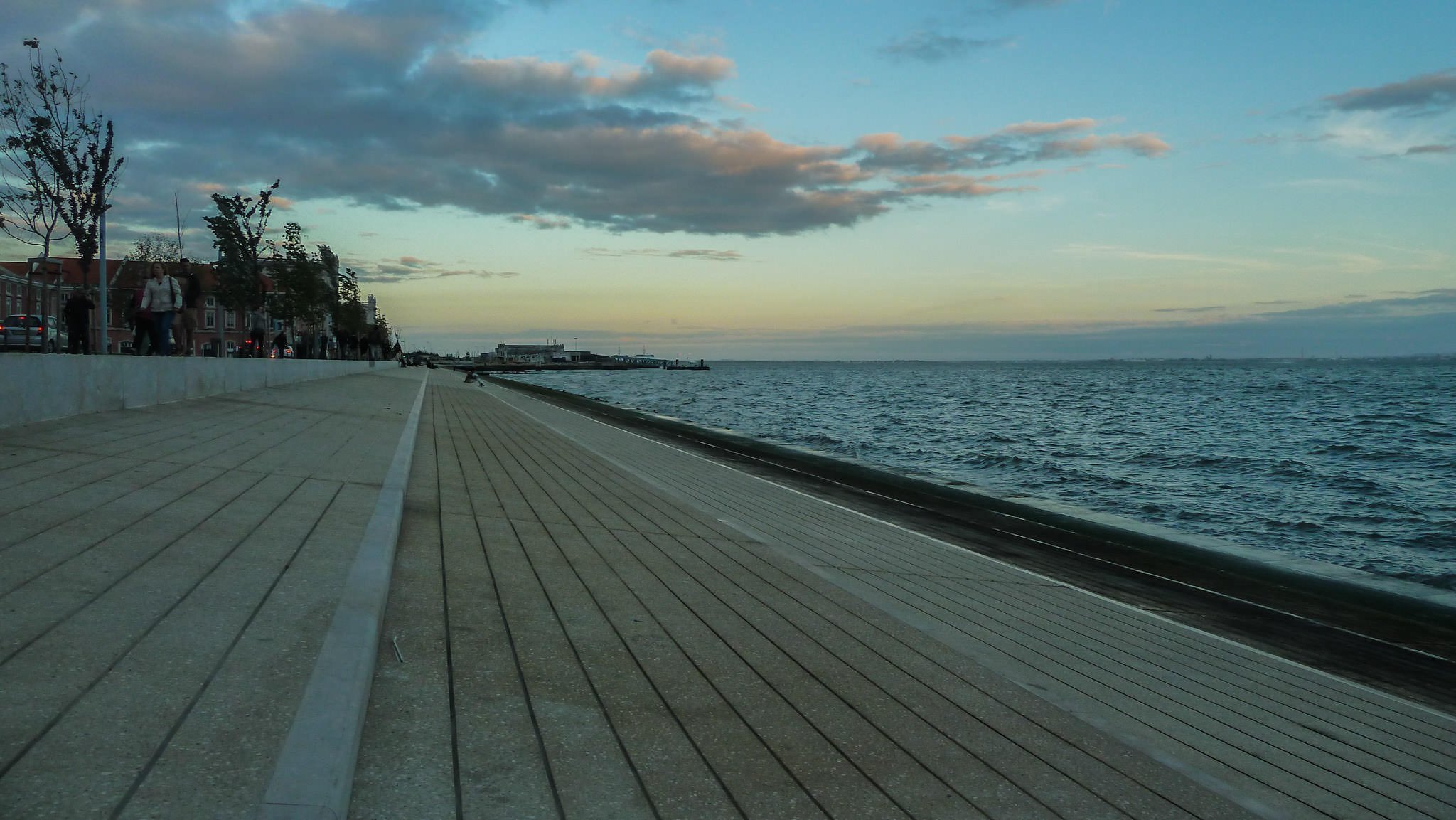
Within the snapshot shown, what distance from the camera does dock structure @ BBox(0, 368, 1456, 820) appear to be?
309cm

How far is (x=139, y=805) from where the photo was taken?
253 centimetres

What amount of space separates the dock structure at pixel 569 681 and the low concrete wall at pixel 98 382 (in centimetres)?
83

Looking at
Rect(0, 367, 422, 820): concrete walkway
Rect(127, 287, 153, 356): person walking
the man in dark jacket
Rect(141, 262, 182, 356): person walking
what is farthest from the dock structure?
the man in dark jacket

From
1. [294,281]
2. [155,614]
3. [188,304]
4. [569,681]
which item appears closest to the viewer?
[155,614]

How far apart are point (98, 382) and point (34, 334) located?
6083mm

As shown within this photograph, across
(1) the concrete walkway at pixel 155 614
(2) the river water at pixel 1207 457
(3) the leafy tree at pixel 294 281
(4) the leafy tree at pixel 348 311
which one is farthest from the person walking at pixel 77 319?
(4) the leafy tree at pixel 348 311

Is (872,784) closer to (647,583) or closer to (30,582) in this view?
(647,583)

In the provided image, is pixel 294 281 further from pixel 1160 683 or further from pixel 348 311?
pixel 1160 683

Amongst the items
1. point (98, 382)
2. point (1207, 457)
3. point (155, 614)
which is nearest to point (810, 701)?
point (155, 614)

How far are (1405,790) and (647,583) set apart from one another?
4197mm

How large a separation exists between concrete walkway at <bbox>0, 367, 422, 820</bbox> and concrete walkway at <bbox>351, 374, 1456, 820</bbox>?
46 cm

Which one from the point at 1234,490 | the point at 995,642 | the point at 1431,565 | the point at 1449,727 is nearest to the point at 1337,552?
the point at 1431,565

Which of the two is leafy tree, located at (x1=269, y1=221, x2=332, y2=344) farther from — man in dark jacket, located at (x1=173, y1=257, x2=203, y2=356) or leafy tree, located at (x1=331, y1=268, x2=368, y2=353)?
man in dark jacket, located at (x1=173, y1=257, x2=203, y2=356)

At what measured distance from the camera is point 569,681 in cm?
437
